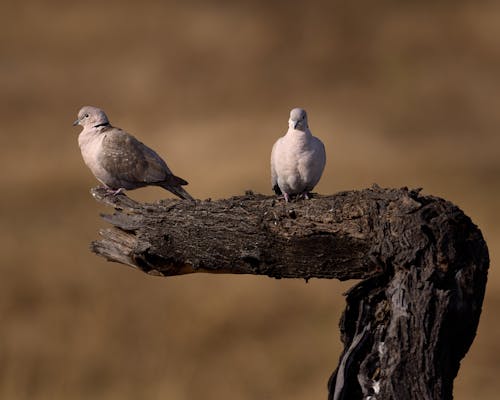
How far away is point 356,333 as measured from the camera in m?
6.89

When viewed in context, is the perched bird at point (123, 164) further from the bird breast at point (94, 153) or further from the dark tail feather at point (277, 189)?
the dark tail feather at point (277, 189)

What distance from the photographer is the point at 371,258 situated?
6727 millimetres

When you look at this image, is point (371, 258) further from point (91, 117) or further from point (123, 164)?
point (91, 117)

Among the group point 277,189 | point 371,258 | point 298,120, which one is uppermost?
point 298,120

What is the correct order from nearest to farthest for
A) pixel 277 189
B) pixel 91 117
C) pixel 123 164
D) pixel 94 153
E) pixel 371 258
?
1. pixel 371 258
2. pixel 277 189
3. pixel 123 164
4. pixel 94 153
5. pixel 91 117

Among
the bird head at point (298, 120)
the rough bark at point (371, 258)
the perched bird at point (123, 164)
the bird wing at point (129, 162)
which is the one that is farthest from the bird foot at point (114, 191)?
the bird head at point (298, 120)

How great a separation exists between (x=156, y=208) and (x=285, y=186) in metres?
1.01

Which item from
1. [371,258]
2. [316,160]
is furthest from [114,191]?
[371,258]

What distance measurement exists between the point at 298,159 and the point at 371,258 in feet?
4.18

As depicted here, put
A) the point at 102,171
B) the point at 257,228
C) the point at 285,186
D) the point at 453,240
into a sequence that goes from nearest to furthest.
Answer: the point at 453,240 < the point at 257,228 < the point at 285,186 < the point at 102,171

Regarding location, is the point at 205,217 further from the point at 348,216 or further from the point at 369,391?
the point at 369,391

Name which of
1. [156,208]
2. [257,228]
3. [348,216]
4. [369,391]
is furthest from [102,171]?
[369,391]

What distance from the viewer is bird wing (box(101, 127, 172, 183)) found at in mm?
8391

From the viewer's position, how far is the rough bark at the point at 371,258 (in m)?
6.62
